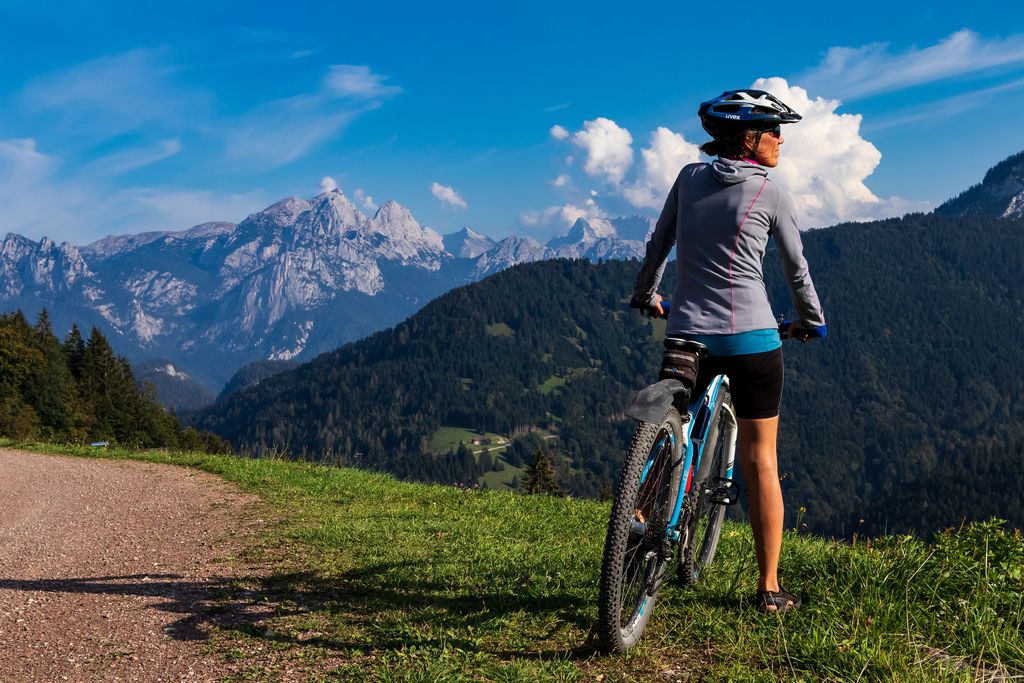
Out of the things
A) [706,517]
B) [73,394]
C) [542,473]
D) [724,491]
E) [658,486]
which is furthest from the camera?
[73,394]

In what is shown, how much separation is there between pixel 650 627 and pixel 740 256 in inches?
105

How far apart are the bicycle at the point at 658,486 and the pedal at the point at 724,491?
2 centimetres

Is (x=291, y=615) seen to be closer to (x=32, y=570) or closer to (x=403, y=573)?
(x=403, y=573)

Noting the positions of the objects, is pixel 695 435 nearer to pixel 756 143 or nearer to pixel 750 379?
pixel 750 379

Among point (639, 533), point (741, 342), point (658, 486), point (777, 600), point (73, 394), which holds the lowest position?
point (777, 600)

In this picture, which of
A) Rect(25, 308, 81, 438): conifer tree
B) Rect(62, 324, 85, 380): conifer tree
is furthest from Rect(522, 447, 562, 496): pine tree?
Rect(62, 324, 85, 380): conifer tree

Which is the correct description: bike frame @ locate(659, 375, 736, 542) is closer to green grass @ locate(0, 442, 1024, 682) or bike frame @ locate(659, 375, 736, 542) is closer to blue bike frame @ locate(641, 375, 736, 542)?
blue bike frame @ locate(641, 375, 736, 542)

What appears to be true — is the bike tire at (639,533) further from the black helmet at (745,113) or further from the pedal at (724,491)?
the black helmet at (745,113)

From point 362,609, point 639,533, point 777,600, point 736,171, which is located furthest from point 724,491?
point 362,609

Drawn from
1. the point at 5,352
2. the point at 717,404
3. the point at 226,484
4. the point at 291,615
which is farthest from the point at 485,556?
the point at 5,352

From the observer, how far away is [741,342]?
15.3 ft

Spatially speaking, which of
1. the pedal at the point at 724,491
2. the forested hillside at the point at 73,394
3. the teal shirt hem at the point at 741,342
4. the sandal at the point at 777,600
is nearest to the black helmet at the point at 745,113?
the teal shirt hem at the point at 741,342

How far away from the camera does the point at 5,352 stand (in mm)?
62094

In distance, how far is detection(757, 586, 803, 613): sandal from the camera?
16.4 ft
